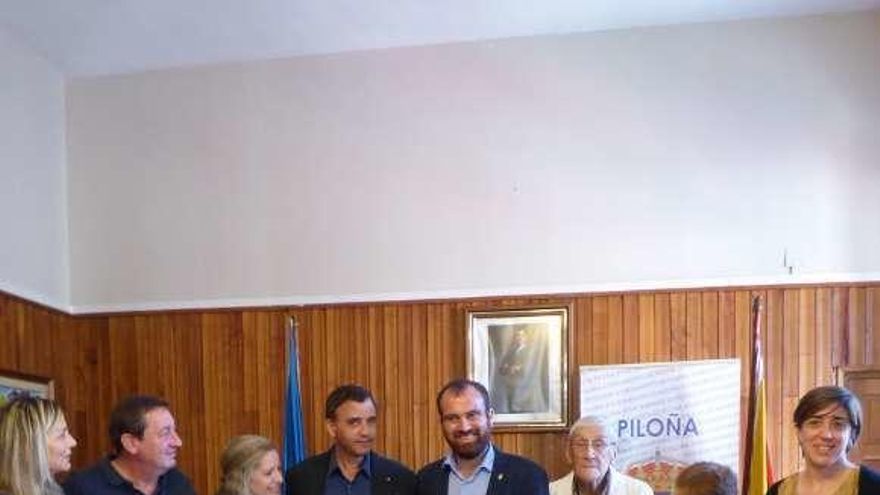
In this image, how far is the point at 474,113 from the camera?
16.7 ft

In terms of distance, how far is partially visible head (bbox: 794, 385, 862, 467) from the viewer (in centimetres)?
258

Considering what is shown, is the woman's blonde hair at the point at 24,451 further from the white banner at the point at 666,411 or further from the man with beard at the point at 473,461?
the white banner at the point at 666,411

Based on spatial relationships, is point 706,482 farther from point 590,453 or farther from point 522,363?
point 522,363

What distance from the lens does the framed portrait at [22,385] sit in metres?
4.54

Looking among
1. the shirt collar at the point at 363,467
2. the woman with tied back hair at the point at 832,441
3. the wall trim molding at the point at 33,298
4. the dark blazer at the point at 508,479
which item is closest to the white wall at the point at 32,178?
the wall trim molding at the point at 33,298

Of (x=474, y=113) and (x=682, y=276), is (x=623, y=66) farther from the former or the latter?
(x=682, y=276)

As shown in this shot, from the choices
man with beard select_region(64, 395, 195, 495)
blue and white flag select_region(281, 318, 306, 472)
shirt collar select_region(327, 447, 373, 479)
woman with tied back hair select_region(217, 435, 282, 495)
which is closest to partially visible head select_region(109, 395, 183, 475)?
man with beard select_region(64, 395, 195, 495)

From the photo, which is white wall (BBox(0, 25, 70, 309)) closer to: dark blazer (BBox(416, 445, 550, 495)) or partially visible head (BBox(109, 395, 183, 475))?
partially visible head (BBox(109, 395, 183, 475))

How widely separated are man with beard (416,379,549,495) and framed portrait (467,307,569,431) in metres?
1.76

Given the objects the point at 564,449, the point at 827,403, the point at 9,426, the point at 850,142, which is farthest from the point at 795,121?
the point at 9,426

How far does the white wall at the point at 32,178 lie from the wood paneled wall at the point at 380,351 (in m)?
0.19

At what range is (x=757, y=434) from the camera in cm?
439

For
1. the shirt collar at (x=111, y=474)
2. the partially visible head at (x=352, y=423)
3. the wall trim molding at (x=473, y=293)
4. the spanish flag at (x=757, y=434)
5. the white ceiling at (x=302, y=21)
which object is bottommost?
Result: the spanish flag at (x=757, y=434)

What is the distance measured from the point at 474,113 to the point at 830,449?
3022mm
